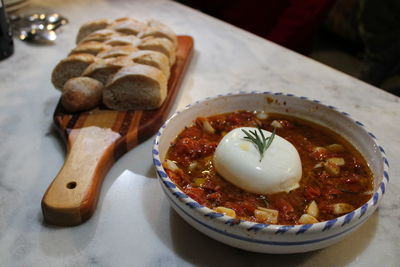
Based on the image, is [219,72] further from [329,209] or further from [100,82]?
[329,209]

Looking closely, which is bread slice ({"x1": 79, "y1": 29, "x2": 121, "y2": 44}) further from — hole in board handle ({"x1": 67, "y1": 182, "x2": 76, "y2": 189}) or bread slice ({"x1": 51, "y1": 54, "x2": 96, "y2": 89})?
hole in board handle ({"x1": 67, "y1": 182, "x2": 76, "y2": 189})

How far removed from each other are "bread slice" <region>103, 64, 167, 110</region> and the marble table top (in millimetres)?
191

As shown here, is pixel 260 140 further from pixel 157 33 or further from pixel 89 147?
pixel 157 33

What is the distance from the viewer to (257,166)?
115 centimetres

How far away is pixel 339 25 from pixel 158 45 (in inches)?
94.2

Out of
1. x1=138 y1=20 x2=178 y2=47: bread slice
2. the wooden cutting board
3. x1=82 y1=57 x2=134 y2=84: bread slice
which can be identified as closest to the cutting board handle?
the wooden cutting board

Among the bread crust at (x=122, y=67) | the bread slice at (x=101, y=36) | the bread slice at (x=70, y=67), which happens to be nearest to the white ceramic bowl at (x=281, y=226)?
the bread crust at (x=122, y=67)

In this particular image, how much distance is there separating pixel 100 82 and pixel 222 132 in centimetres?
60

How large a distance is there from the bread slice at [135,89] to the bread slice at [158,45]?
0.68 feet

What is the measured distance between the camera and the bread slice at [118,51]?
5.81ft

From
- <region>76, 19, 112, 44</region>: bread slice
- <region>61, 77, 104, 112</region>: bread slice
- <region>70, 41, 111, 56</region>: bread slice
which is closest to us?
<region>61, 77, 104, 112</region>: bread slice

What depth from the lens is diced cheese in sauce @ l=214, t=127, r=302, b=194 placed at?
1137 millimetres

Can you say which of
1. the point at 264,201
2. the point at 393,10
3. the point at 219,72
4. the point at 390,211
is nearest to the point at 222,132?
the point at 264,201

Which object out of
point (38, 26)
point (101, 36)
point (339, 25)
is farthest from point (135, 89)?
point (339, 25)
